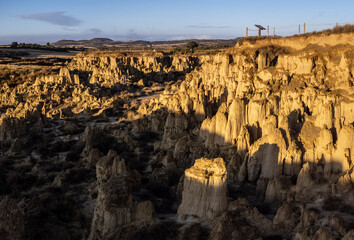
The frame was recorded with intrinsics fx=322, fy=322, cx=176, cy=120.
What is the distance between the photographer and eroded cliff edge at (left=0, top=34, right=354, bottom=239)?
35.9 feet

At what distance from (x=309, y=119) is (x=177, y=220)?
8.56m

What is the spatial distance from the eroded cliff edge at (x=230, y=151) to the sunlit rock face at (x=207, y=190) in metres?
0.08

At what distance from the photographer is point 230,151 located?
16.3 metres

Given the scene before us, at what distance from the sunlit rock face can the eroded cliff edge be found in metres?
0.08

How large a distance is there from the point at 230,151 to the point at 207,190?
17.7 feet

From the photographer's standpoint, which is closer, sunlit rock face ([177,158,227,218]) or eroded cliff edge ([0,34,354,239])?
eroded cliff edge ([0,34,354,239])

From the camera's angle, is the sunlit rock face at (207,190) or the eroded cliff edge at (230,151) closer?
the eroded cliff edge at (230,151)

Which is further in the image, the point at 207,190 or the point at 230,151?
the point at 230,151

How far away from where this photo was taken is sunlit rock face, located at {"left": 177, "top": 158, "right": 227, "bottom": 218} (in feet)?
36.8

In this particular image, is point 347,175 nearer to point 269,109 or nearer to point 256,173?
point 256,173

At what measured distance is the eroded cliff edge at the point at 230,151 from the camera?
35.9 ft

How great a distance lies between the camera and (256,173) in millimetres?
14156

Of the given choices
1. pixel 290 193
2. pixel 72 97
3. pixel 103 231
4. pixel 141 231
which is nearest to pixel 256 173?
pixel 290 193

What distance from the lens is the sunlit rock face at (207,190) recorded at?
11.2m
